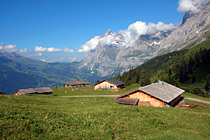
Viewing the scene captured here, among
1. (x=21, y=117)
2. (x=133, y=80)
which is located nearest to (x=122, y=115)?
(x=21, y=117)

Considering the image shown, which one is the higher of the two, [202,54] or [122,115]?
[202,54]

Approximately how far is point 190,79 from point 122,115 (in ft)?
348

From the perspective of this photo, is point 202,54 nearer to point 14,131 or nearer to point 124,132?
point 124,132

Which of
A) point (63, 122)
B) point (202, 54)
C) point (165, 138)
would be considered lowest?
point (165, 138)

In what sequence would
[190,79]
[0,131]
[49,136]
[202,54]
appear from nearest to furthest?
[0,131], [49,136], [190,79], [202,54]

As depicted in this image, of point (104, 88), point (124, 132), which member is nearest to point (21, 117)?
point (124, 132)

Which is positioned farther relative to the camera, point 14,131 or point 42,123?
point 42,123

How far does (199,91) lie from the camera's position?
9369 centimetres

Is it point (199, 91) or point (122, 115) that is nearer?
point (122, 115)

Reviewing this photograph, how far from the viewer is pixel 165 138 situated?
17.1 meters

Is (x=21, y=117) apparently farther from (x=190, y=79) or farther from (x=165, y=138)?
(x=190, y=79)

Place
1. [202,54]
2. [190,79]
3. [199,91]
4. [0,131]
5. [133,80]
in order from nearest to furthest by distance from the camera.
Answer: [0,131] < [199,91] < [190,79] < [202,54] < [133,80]

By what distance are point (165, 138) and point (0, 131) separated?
15.5 meters

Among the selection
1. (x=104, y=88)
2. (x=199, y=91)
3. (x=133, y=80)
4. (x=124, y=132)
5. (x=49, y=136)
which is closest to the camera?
(x=49, y=136)
